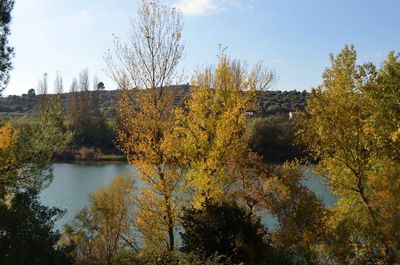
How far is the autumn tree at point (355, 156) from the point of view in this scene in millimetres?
12297

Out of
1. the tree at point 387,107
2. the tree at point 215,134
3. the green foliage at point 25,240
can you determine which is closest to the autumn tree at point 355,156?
the tree at point 387,107

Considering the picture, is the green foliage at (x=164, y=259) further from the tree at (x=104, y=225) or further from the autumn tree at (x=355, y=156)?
the tree at (x=104, y=225)

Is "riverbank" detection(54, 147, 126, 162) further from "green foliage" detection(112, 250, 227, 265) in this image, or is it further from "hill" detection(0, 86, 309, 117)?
"green foliage" detection(112, 250, 227, 265)

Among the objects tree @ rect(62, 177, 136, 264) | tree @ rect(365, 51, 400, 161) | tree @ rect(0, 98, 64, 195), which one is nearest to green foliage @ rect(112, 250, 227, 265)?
tree @ rect(0, 98, 64, 195)

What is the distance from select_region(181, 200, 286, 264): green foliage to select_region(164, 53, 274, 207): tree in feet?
4.09

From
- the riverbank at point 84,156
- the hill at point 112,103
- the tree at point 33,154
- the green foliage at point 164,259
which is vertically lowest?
the riverbank at point 84,156

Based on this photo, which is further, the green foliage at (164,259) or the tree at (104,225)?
the tree at (104,225)

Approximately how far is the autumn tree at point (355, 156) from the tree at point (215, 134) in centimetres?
228

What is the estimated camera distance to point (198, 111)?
15.6 metres

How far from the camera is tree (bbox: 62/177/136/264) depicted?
64.0 ft

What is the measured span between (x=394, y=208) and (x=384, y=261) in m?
3.15

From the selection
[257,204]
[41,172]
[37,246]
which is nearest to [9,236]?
[37,246]

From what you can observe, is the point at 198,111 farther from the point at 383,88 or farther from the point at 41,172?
the point at 383,88

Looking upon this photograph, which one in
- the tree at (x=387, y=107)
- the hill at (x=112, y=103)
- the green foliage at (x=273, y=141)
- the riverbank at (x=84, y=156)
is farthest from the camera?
the hill at (x=112, y=103)
